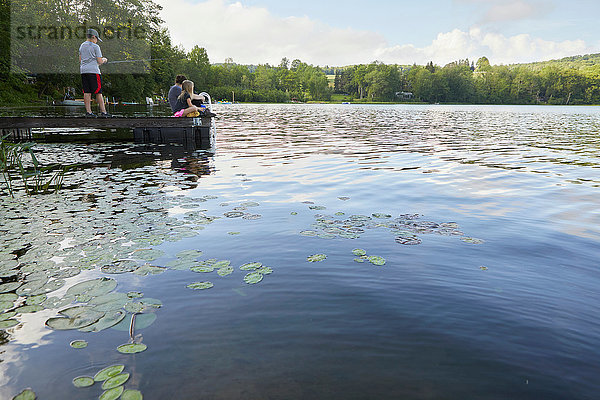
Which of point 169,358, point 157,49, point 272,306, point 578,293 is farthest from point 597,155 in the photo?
point 157,49

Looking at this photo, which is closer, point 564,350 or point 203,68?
point 564,350

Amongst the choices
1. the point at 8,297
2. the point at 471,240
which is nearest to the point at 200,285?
the point at 8,297

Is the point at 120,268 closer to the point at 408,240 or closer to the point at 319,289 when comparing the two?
the point at 319,289

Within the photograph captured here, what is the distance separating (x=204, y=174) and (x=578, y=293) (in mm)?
7461

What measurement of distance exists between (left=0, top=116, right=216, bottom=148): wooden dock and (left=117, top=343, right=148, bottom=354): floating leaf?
41.2 ft

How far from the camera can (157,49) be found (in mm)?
52188

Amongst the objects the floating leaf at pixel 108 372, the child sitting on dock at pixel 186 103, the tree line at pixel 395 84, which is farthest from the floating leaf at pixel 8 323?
the tree line at pixel 395 84

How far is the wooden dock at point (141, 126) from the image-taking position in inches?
532

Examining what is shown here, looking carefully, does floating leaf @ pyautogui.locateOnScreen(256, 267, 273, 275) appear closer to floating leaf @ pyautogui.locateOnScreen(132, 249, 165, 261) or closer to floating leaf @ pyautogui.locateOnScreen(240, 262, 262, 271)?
floating leaf @ pyautogui.locateOnScreen(240, 262, 262, 271)

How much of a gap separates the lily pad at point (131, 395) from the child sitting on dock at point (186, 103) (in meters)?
13.7

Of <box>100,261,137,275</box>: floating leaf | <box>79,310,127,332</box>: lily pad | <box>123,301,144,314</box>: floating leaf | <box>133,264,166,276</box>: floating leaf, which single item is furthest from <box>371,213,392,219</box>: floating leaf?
<box>79,310,127,332</box>: lily pad

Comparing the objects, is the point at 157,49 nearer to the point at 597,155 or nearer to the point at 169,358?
the point at 597,155

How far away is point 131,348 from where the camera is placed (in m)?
2.55

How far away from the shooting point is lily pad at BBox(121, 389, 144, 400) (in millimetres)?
2113
